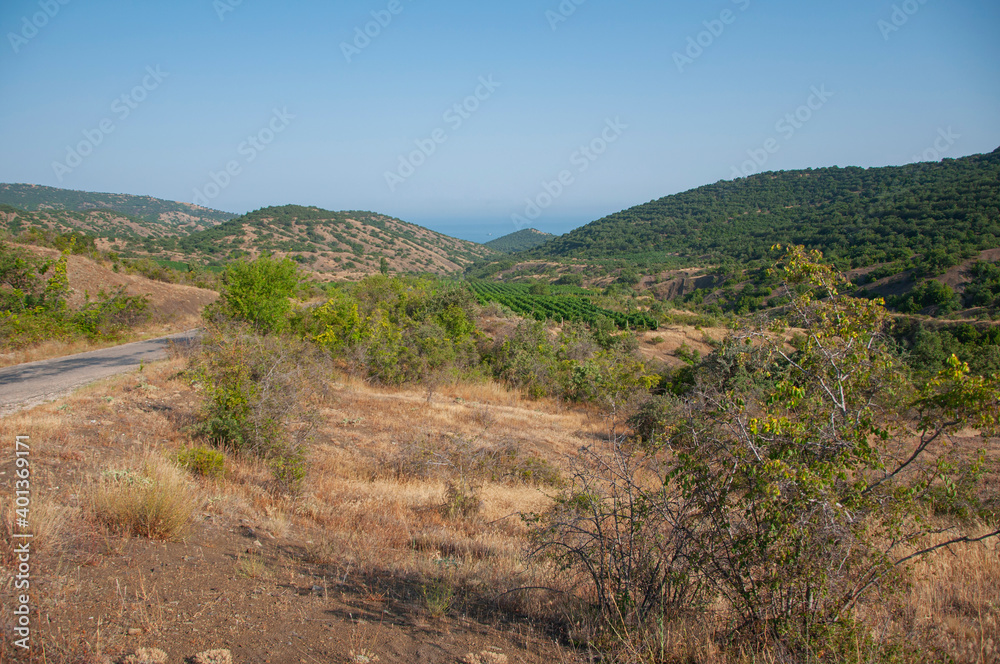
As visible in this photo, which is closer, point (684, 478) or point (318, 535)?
point (684, 478)

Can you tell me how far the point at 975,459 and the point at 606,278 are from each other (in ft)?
290

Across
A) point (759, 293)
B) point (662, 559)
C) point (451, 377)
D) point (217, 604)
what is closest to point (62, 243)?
point (451, 377)

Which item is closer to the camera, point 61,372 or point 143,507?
point 143,507

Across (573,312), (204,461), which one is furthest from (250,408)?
(573,312)

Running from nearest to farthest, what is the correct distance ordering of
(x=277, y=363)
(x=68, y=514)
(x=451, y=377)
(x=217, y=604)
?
(x=217, y=604) → (x=68, y=514) → (x=277, y=363) → (x=451, y=377)

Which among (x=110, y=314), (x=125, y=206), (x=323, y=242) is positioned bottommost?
(x=110, y=314)

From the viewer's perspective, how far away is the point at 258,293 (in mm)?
14820

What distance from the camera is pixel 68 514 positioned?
4.16 metres

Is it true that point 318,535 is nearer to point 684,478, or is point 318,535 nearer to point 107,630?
point 107,630

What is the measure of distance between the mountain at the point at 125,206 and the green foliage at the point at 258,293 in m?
98.9

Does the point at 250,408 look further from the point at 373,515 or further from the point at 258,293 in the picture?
the point at 258,293

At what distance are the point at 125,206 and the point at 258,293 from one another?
159 metres

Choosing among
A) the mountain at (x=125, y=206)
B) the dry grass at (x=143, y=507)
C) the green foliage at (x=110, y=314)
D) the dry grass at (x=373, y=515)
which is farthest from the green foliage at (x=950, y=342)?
the mountain at (x=125, y=206)

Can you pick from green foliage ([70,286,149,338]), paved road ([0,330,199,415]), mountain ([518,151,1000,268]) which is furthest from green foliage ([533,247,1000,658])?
mountain ([518,151,1000,268])
